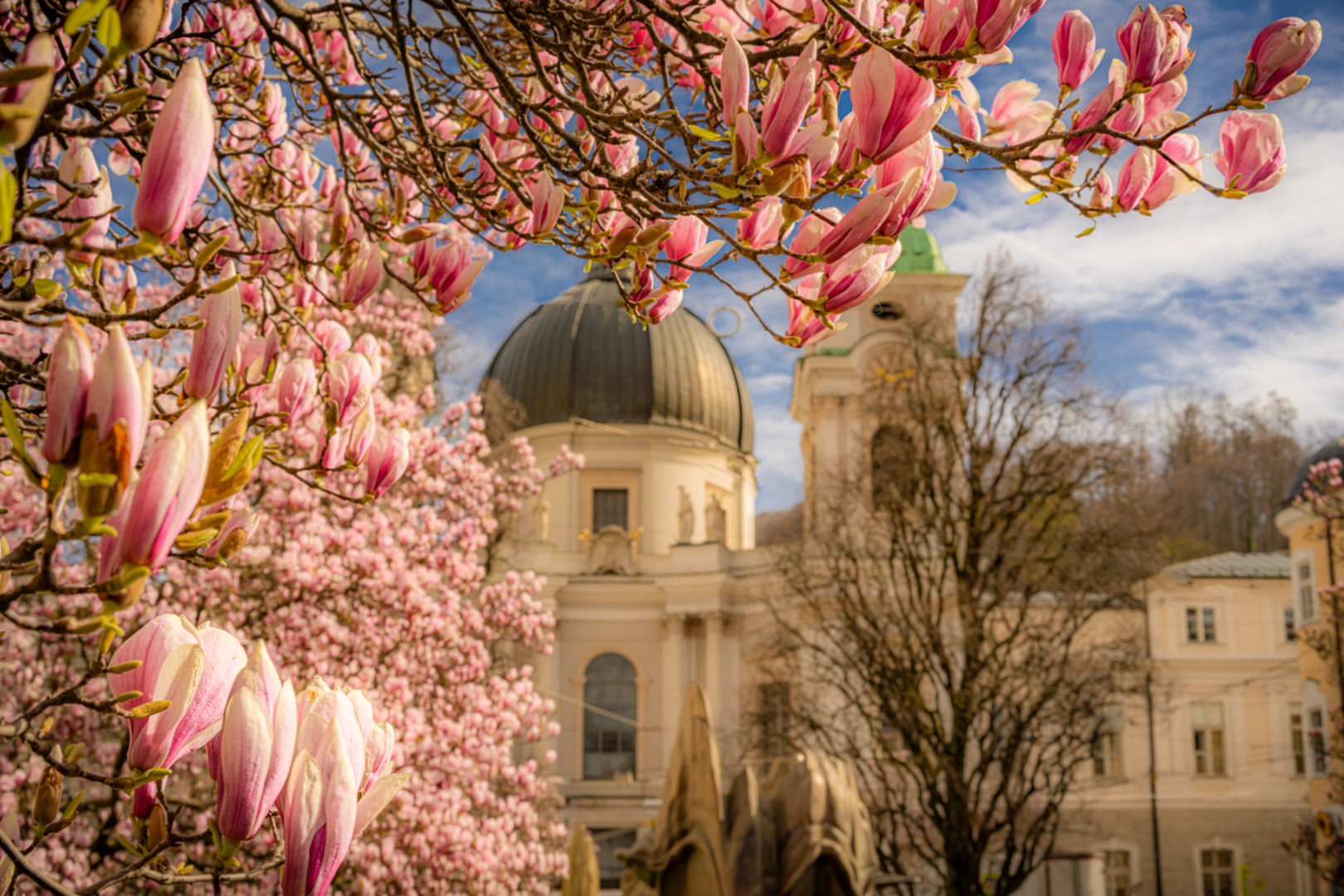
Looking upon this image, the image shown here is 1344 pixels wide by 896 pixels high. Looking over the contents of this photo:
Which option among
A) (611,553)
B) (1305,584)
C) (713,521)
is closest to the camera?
(1305,584)

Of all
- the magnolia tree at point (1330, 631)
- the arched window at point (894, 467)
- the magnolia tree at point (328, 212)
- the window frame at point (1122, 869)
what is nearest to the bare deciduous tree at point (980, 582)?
the arched window at point (894, 467)

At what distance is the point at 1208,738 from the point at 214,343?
121 ft

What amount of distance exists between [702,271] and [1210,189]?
4.09 ft

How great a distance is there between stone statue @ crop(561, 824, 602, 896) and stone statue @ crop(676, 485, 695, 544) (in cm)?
2532

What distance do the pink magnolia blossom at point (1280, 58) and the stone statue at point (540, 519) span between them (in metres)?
33.5

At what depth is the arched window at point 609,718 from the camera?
33.6m

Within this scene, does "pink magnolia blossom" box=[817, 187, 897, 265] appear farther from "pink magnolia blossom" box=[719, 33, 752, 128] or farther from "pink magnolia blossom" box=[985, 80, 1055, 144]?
"pink magnolia blossom" box=[985, 80, 1055, 144]

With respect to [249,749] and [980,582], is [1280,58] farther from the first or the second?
[980,582]

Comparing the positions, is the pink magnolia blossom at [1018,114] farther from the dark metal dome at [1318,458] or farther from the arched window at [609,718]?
the arched window at [609,718]

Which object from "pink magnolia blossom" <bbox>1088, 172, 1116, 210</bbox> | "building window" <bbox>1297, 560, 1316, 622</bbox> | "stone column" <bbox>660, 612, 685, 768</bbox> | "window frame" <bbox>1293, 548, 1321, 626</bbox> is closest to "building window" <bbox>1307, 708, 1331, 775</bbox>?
"window frame" <bbox>1293, 548, 1321, 626</bbox>

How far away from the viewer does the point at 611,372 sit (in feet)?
125

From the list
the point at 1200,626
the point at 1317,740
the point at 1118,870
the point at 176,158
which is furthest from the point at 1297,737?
the point at 176,158

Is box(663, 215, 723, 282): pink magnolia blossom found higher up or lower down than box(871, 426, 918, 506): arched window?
lower down

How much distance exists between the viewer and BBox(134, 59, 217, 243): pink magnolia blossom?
1484 millimetres
